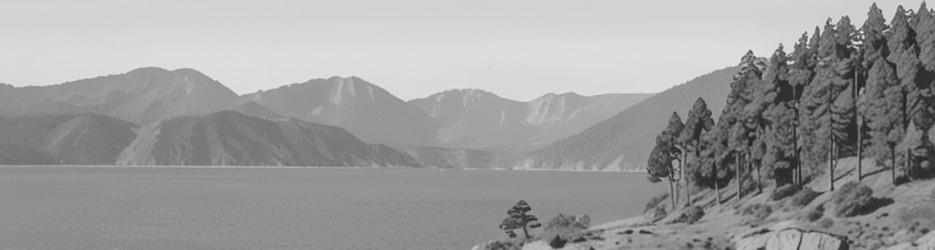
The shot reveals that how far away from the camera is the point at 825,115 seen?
101 m

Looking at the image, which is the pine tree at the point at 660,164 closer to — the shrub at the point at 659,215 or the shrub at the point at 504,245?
the shrub at the point at 659,215

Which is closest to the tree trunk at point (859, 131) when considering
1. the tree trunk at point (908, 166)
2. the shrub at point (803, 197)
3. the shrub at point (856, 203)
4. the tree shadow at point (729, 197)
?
the tree trunk at point (908, 166)

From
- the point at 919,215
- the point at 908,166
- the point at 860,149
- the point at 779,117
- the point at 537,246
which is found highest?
the point at 779,117

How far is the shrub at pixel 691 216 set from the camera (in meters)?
100

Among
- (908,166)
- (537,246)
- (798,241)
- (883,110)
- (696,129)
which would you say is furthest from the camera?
(696,129)

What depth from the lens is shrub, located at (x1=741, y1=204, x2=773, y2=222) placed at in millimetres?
95188

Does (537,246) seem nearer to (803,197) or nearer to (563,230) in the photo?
(563,230)

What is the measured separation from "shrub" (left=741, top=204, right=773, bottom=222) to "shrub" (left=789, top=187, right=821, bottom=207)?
223 cm

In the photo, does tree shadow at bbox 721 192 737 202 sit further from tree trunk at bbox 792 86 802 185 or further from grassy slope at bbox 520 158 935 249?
tree trunk at bbox 792 86 802 185

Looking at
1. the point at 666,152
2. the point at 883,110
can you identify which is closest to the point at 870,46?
the point at 883,110

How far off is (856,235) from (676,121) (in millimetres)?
37289

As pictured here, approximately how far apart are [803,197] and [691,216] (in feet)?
34.7

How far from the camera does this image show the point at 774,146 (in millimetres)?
106125

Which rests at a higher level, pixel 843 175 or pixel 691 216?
pixel 843 175
